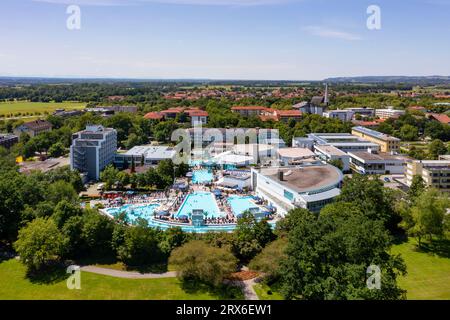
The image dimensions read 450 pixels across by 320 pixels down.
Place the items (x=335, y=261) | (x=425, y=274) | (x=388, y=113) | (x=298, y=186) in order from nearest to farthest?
1. (x=335, y=261)
2. (x=425, y=274)
3. (x=298, y=186)
4. (x=388, y=113)

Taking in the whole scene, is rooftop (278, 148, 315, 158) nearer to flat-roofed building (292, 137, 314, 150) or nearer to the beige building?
flat-roofed building (292, 137, 314, 150)

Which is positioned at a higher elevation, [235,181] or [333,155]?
[333,155]

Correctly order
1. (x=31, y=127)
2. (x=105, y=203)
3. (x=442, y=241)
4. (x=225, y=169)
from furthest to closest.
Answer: (x=31, y=127)
(x=225, y=169)
(x=105, y=203)
(x=442, y=241)

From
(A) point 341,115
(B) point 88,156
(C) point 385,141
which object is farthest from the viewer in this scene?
(A) point 341,115

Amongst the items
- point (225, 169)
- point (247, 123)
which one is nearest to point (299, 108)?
point (247, 123)

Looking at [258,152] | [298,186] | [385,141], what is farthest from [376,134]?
[298,186]

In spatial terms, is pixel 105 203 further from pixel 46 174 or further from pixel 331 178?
pixel 331 178

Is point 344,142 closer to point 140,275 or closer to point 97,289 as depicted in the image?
point 140,275
